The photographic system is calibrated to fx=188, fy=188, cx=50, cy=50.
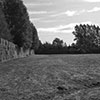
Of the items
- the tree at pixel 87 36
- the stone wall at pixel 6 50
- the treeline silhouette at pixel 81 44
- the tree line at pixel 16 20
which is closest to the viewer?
the stone wall at pixel 6 50

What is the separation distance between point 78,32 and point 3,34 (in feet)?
243

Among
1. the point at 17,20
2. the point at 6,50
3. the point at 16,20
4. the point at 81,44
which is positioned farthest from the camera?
the point at 81,44

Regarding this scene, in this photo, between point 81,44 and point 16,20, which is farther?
point 81,44

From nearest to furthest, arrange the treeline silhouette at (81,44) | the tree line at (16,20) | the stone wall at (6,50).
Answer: the stone wall at (6,50)
the tree line at (16,20)
the treeline silhouette at (81,44)

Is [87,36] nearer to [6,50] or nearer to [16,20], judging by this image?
[16,20]

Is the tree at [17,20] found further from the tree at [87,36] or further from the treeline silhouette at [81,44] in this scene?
the tree at [87,36]

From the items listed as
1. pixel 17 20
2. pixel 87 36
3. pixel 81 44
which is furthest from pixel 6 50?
pixel 87 36

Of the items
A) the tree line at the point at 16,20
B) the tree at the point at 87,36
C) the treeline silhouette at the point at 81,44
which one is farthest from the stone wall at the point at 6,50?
the tree at the point at 87,36

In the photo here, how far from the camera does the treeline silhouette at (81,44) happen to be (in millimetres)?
80387

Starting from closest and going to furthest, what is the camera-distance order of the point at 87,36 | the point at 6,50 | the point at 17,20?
the point at 6,50
the point at 17,20
the point at 87,36

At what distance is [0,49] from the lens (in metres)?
20.9

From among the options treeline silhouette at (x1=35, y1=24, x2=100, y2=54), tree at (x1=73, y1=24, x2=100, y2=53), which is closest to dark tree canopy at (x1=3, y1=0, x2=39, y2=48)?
treeline silhouette at (x1=35, y1=24, x2=100, y2=54)

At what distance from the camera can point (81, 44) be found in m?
89.0

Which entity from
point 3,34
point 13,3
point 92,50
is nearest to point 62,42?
point 92,50
